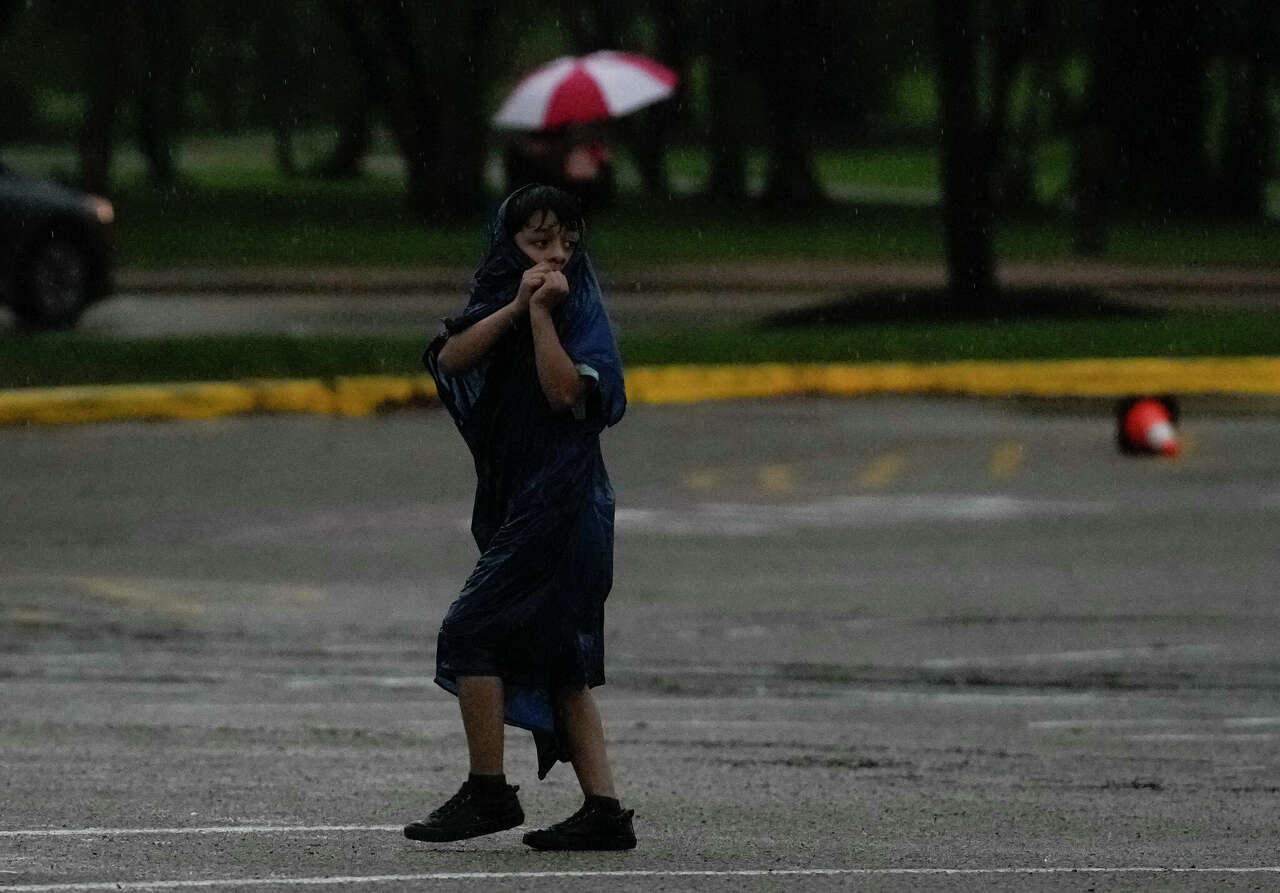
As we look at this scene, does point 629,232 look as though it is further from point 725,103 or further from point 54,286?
point 54,286

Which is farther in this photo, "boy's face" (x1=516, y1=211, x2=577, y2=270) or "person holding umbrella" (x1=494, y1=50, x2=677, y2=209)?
"person holding umbrella" (x1=494, y1=50, x2=677, y2=209)

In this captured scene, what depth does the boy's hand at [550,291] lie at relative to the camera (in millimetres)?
6152

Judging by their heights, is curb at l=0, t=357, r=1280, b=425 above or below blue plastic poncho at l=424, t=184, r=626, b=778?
below

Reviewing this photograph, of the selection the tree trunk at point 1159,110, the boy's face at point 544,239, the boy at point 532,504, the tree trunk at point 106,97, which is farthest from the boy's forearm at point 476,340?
the tree trunk at point 1159,110

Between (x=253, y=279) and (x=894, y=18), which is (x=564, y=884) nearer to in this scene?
(x=253, y=279)

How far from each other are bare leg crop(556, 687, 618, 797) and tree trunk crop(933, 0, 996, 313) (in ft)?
57.7

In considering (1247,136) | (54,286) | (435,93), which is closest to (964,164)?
(54,286)

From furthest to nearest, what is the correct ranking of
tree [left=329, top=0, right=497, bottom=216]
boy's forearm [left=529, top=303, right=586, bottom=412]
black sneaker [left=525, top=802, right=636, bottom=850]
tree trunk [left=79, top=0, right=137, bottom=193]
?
tree [left=329, top=0, right=497, bottom=216]
tree trunk [left=79, top=0, right=137, bottom=193]
black sneaker [left=525, top=802, right=636, bottom=850]
boy's forearm [left=529, top=303, right=586, bottom=412]

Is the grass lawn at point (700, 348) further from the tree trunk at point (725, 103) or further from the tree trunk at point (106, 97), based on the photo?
the tree trunk at point (725, 103)

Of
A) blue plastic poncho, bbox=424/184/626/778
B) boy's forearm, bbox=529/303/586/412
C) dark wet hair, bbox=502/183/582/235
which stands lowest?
blue plastic poncho, bbox=424/184/626/778

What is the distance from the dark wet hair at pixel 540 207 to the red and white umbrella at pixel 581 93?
16.0 meters

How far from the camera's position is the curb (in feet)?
55.7

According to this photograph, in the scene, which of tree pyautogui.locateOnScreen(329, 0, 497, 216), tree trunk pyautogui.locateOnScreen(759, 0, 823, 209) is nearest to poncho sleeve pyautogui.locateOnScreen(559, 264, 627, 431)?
tree pyautogui.locateOnScreen(329, 0, 497, 216)

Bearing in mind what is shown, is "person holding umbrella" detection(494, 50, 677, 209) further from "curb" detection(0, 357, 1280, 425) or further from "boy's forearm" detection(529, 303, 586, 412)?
"boy's forearm" detection(529, 303, 586, 412)
